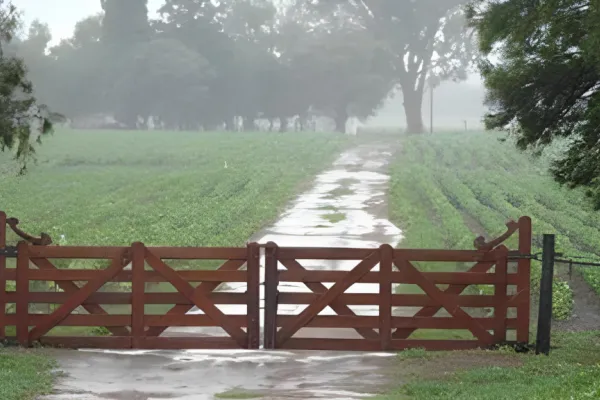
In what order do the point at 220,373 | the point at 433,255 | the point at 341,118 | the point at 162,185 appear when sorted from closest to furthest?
the point at 220,373 → the point at 433,255 → the point at 162,185 → the point at 341,118

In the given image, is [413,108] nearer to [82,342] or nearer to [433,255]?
[433,255]

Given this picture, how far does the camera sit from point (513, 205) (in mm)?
40906

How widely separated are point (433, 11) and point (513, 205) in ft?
201

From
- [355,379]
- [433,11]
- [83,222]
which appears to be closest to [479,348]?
[355,379]

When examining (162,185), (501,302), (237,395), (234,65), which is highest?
(234,65)

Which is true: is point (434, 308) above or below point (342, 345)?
above

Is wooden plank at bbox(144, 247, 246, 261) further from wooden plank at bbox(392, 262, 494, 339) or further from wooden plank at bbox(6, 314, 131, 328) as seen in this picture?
wooden plank at bbox(392, 262, 494, 339)

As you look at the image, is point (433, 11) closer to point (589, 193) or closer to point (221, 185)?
point (221, 185)

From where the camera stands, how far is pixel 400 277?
47.2 ft

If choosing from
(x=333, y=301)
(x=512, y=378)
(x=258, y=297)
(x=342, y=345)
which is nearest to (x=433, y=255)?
(x=333, y=301)

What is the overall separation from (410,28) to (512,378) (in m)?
89.6

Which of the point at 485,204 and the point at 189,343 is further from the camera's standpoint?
the point at 485,204

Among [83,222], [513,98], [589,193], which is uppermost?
[513,98]

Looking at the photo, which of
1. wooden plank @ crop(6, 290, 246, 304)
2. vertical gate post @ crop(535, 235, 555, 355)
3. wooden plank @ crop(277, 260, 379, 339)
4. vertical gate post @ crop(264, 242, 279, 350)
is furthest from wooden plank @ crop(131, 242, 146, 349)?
vertical gate post @ crop(535, 235, 555, 355)
